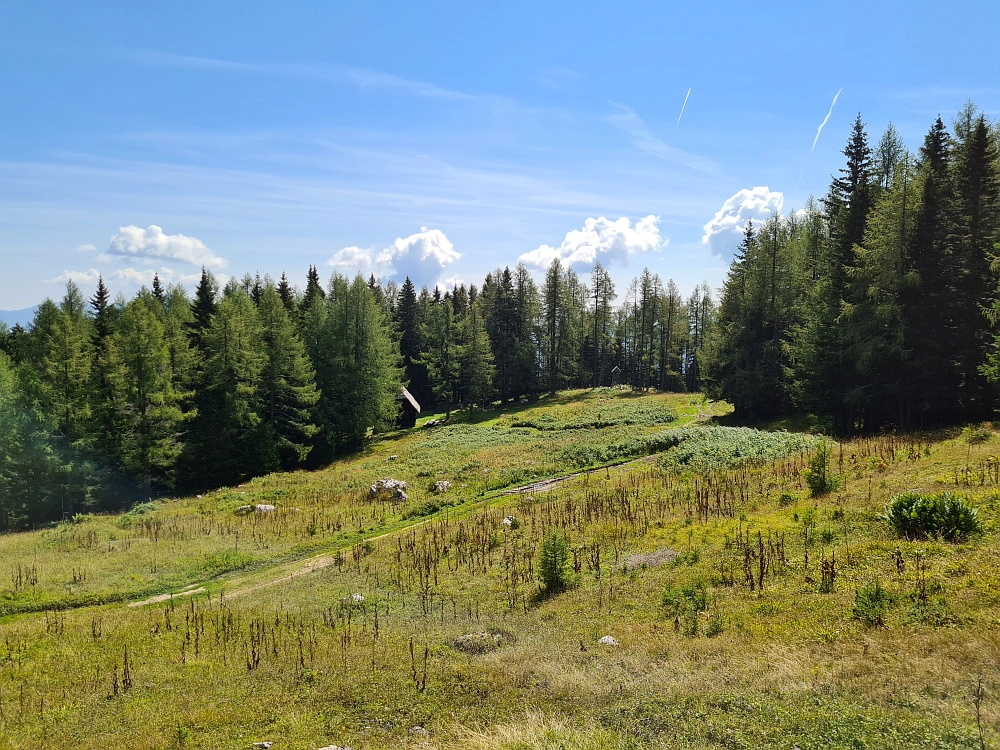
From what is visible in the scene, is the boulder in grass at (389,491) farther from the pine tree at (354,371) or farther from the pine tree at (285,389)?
the pine tree at (354,371)

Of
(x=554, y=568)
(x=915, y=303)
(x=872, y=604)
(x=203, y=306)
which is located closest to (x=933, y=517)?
(x=872, y=604)

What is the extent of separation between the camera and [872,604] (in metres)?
9.34

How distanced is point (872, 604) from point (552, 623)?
5974 mm

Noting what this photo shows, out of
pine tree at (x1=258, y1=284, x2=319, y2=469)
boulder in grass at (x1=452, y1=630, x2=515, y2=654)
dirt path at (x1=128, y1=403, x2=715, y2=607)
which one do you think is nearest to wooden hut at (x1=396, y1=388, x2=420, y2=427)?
pine tree at (x1=258, y1=284, x2=319, y2=469)

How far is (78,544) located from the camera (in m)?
23.6

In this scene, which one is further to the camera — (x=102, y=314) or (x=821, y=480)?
(x=102, y=314)

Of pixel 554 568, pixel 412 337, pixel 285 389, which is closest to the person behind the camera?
pixel 554 568

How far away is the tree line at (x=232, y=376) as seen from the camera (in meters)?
36.2

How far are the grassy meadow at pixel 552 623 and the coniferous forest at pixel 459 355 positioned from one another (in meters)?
9.06

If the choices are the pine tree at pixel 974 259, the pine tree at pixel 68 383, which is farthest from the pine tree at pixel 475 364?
the pine tree at pixel 974 259

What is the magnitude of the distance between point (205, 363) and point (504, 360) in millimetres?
36936

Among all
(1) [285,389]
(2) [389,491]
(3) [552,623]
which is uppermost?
(1) [285,389]

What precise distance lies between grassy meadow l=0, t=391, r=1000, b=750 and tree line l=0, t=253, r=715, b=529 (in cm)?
1448

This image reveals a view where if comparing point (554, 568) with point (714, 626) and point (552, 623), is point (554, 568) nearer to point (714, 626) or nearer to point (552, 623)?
→ point (552, 623)
